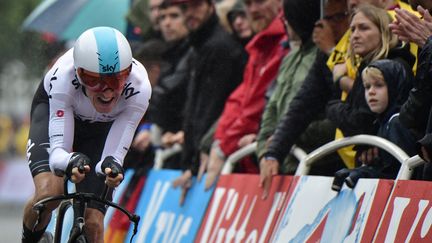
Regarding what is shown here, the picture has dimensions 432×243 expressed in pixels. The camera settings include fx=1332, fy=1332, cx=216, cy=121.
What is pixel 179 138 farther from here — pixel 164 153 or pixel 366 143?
pixel 366 143

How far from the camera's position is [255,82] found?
11.7 m

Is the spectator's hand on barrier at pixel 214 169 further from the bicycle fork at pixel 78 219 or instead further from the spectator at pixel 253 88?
the bicycle fork at pixel 78 219

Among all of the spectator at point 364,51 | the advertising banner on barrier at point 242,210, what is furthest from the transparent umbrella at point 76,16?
the spectator at point 364,51

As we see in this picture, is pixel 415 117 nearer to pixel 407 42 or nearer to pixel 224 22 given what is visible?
pixel 407 42

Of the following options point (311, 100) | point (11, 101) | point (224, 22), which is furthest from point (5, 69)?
point (311, 100)

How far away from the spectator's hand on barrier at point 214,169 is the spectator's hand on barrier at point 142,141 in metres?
2.71

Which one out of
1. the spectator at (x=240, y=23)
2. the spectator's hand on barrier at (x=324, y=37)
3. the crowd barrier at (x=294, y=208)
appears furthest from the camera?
the spectator at (x=240, y=23)

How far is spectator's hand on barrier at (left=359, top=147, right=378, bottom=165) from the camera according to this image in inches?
347

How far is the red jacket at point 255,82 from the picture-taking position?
11.6 meters

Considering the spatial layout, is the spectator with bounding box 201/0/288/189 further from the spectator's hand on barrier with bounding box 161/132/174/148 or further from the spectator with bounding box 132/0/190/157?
the spectator with bounding box 132/0/190/157

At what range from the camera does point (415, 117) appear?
26.3ft

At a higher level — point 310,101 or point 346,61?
point 346,61

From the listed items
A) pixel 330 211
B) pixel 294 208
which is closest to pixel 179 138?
pixel 294 208

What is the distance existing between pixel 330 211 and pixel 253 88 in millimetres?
2818
